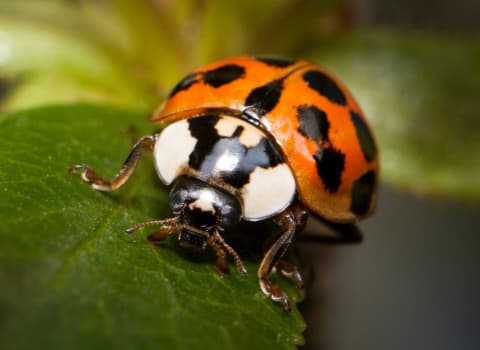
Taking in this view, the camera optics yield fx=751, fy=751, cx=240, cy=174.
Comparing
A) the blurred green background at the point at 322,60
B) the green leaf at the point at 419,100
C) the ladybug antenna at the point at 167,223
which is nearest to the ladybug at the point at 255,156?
the ladybug antenna at the point at 167,223

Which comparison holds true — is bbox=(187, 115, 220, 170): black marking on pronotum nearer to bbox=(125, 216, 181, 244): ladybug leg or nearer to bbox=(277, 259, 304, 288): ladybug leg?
bbox=(125, 216, 181, 244): ladybug leg

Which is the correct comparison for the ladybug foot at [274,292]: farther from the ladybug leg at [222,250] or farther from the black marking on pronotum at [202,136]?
the black marking on pronotum at [202,136]

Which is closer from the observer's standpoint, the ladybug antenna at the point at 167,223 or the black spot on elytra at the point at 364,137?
the ladybug antenna at the point at 167,223

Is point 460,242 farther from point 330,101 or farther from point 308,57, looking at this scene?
point 330,101

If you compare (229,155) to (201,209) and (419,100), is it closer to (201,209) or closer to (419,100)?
(201,209)

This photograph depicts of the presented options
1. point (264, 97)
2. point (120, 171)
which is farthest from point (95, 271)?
point (264, 97)

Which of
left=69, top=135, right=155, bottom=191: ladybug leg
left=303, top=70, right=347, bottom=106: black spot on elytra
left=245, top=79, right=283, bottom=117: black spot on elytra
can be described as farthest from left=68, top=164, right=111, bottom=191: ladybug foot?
left=303, top=70, right=347, bottom=106: black spot on elytra

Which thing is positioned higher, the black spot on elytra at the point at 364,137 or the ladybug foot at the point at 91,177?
the black spot on elytra at the point at 364,137
